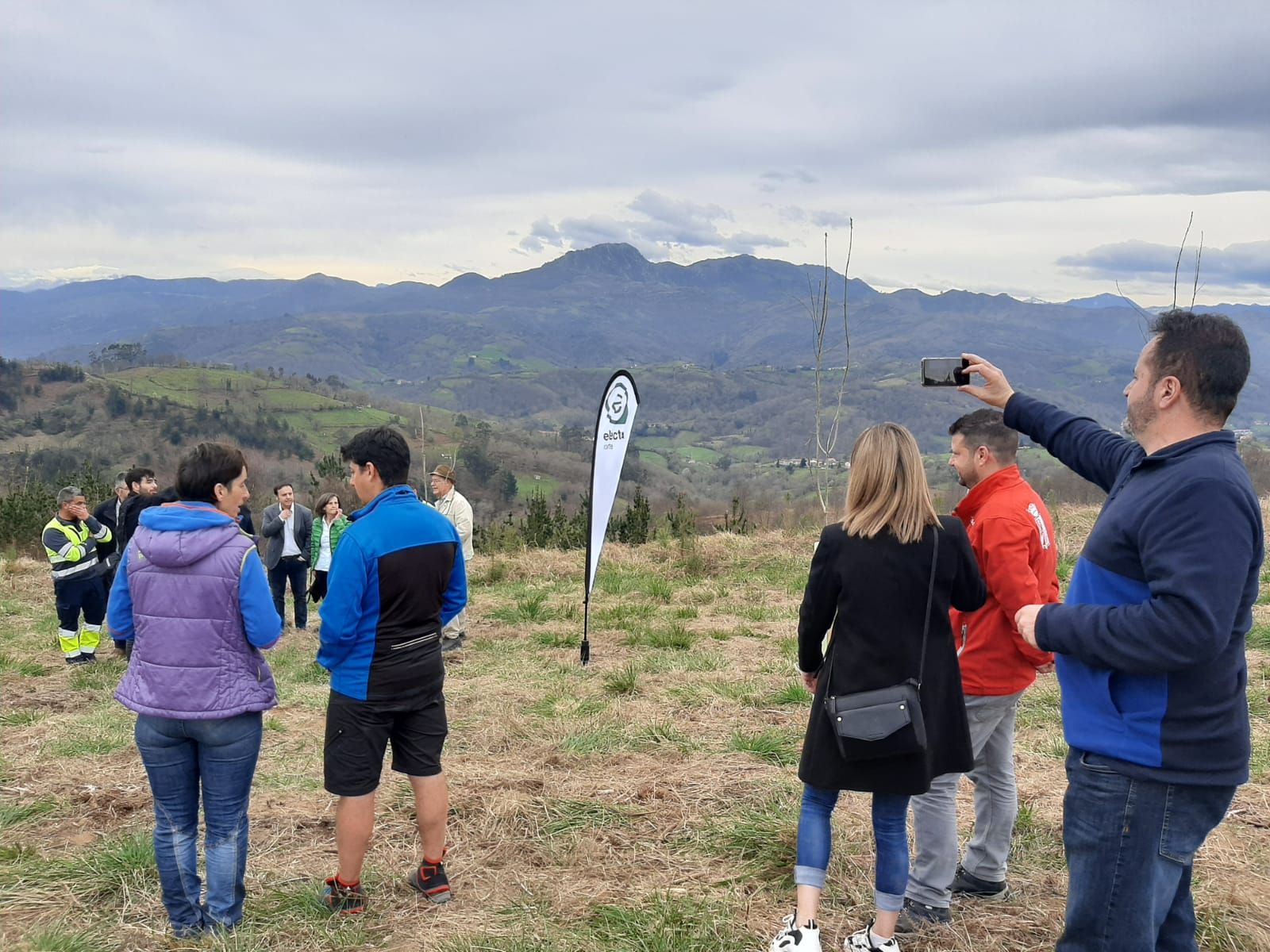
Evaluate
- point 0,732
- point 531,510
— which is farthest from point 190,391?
point 0,732

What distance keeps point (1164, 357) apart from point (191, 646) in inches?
119

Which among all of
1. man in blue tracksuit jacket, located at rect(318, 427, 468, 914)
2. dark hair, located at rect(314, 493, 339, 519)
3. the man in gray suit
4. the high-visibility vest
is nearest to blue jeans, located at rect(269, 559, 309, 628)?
the man in gray suit

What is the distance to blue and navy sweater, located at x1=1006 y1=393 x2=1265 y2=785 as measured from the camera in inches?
76.8

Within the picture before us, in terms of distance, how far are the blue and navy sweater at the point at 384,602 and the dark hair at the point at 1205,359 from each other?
237 centimetres

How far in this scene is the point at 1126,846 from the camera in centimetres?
211

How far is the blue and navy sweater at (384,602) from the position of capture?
316cm

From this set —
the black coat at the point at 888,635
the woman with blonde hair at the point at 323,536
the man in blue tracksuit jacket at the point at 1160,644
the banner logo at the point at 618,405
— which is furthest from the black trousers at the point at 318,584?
the man in blue tracksuit jacket at the point at 1160,644

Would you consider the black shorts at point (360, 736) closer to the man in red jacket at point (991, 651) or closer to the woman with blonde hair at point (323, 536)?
the man in red jacket at point (991, 651)

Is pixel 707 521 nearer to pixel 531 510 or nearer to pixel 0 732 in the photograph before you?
pixel 531 510

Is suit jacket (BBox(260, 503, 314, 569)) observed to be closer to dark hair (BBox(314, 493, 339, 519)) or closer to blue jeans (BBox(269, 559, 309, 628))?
blue jeans (BBox(269, 559, 309, 628))

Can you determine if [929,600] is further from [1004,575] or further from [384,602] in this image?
[384,602]

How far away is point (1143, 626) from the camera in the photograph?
6.48 ft

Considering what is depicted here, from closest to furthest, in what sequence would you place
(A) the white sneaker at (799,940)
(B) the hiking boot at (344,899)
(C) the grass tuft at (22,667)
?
(A) the white sneaker at (799,940) → (B) the hiking boot at (344,899) → (C) the grass tuft at (22,667)

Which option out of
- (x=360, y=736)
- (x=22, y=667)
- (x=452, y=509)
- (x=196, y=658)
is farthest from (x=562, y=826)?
(x=22, y=667)
